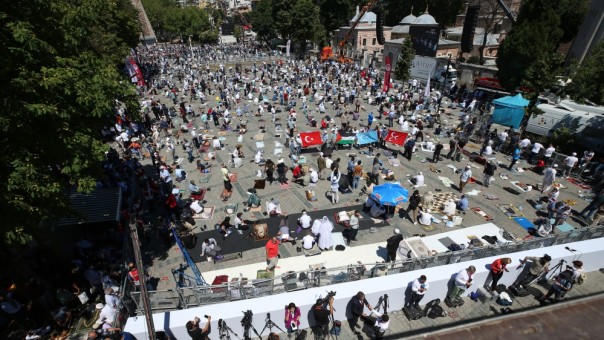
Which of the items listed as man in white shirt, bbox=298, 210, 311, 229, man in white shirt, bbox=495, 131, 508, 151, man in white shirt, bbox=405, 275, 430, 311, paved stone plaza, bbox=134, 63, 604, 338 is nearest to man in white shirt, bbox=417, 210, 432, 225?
paved stone plaza, bbox=134, 63, 604, 338

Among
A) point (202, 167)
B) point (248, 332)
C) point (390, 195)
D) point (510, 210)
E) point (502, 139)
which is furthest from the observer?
point (502, 139)

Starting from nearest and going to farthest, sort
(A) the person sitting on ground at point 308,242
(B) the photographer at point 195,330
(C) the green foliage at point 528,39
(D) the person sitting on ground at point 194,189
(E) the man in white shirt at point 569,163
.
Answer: (B) the photographer at point 195,330
(A) the person sitting on ground at point 308,242
(D) the person sitting on ground at point 194,189
(E) the man in white shirt at point 569,163
(C) the green foliage at point 528,39

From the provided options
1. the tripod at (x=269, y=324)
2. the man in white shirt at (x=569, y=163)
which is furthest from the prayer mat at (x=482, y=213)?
the tripod at (x=269, y=324)

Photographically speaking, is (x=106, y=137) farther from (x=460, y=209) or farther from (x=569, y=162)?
(x=569, y=162)

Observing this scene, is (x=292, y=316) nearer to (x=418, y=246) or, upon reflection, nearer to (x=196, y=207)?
(x=418, y=246)

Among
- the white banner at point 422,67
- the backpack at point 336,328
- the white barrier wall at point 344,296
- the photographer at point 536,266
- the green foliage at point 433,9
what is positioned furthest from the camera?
the green foliage at point 433,9

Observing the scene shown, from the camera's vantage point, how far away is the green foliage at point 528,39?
2727 centimetres

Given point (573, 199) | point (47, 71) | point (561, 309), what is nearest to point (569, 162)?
point (573, 199)

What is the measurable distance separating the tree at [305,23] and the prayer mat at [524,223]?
172ft

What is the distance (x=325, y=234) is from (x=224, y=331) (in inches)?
191

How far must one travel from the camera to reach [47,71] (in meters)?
6.82

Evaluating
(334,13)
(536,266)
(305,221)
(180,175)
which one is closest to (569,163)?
(536,266)

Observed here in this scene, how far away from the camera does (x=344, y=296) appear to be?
865cm

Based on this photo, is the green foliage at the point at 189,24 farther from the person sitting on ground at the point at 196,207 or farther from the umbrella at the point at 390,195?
the umbrella at the point at 390,195
